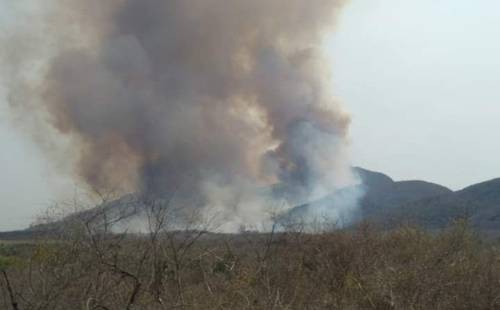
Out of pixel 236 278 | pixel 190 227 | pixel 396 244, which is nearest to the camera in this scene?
pixel 236 278

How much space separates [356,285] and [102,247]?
6237 mm

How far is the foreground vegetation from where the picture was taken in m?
12.0

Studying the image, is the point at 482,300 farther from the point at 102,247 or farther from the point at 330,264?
the point at 102,247

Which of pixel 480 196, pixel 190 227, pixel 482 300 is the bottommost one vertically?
pixel 482 300

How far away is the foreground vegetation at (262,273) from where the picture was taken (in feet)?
39.5

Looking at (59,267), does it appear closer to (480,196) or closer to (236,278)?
(236,278)

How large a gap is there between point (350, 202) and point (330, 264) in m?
58.7

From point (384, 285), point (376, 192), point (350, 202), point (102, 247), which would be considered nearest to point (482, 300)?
point (384, 285)

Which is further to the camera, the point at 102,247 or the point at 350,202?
the point at 350,202

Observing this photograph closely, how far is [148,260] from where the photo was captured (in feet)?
50.5

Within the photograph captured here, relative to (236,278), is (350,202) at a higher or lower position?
higher

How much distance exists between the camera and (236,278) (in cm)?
1459

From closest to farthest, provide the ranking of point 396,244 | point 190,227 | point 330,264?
point 190,227 < point 330,264 < point 396,244

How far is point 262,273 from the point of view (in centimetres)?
1653
